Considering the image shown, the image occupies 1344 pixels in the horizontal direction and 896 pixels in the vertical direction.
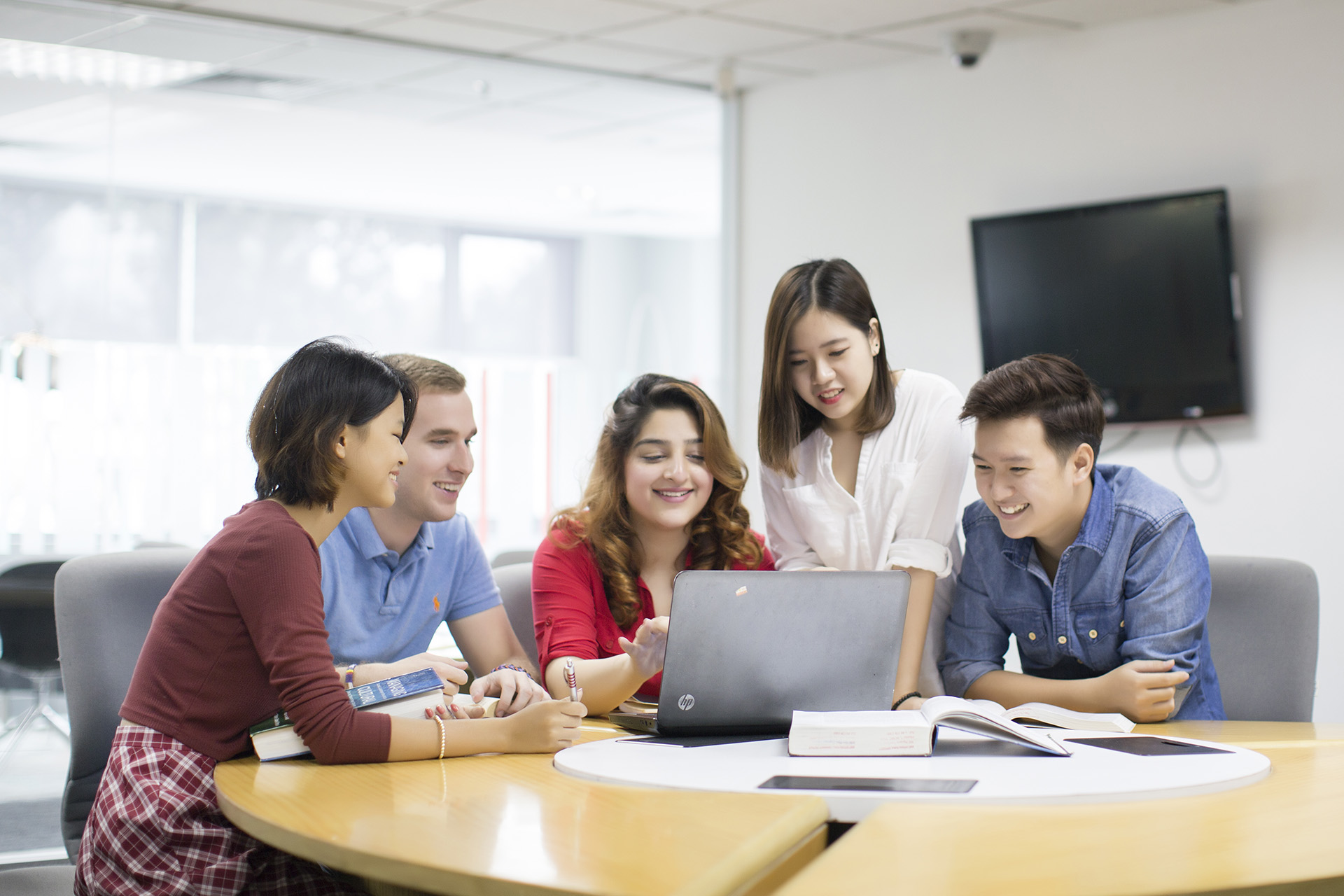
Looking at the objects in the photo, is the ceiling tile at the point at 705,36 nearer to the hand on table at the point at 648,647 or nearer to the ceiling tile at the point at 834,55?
the ceiling tile at the point at 834,55

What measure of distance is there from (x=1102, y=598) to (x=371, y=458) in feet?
4.05

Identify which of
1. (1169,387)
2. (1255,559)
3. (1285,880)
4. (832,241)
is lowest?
(1285,880)

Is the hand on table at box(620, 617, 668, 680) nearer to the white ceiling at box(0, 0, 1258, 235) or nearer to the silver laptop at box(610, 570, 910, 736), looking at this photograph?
the silver laptop at box(610, 570, 910, 736)

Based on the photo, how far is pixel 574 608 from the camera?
2.25 meters

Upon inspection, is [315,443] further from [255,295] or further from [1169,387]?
[255,295]

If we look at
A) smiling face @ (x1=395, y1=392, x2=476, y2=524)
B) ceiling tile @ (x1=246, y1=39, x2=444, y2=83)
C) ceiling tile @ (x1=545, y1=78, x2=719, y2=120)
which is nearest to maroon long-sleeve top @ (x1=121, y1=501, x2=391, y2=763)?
smiling face @ (x1=395, y1=392, x2=476, y2=524)

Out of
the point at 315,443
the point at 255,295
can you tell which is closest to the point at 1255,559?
the point at 315,443

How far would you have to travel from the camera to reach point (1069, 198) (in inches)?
169

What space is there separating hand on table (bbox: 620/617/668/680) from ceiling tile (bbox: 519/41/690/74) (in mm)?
2970

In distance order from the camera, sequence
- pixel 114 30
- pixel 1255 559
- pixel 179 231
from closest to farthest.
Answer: pixel 1255 559
pixel 114 30
pixel 179 231

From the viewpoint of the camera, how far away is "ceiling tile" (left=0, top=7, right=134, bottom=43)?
3.74 meters

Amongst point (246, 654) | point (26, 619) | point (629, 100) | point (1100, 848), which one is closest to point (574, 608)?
point (246, 654)

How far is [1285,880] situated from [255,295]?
6.94m

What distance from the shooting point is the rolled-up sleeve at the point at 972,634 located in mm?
2188
